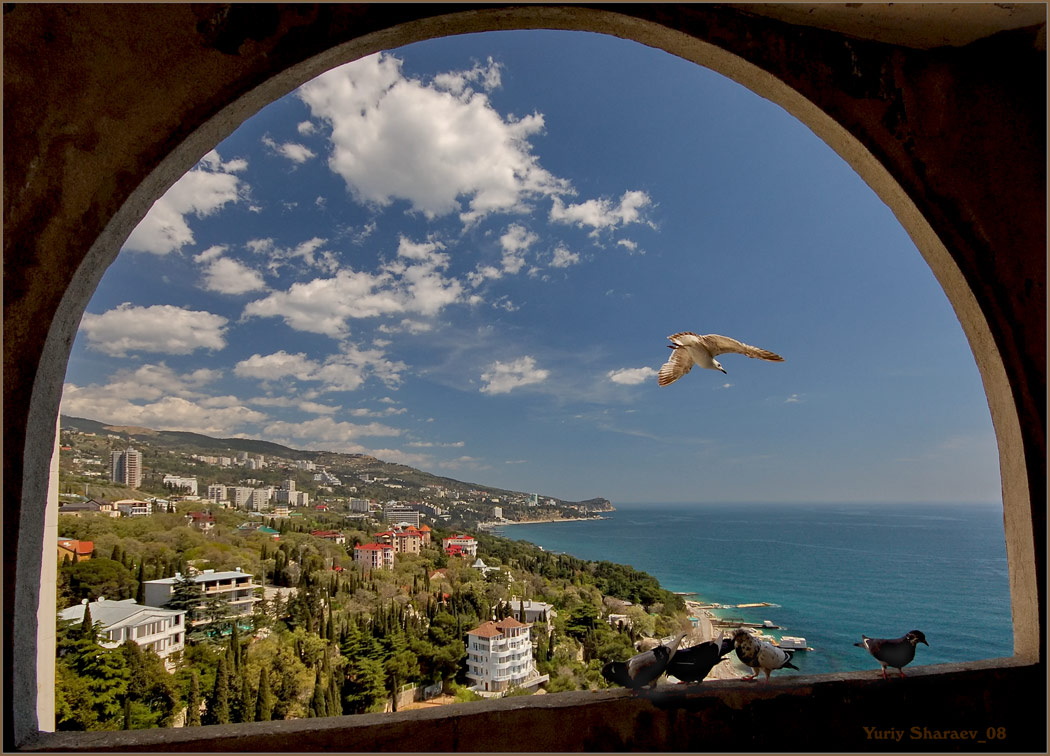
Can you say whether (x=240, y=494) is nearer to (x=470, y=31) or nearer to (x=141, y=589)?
(x=141, y=589)

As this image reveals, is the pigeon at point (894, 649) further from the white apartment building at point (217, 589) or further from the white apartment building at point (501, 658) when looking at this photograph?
the white apartment building at point (217, 589)

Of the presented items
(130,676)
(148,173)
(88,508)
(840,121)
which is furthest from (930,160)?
(88,508)

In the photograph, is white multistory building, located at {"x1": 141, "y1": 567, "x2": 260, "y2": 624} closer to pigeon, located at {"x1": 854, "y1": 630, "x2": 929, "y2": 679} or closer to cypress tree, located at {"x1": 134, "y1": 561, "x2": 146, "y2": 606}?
cypress tree, located at {"x1": 134, "y1": 561, "x2": 146, "y2": 606}

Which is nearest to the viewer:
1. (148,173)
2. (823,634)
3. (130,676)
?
(148,173)

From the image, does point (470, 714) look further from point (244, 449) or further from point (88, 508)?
point (244, 449)

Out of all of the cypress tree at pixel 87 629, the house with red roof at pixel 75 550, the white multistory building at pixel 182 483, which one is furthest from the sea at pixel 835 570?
the white multistory building at pixel 182 483

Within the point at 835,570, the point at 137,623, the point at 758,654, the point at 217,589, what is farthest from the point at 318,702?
the point at 835,570

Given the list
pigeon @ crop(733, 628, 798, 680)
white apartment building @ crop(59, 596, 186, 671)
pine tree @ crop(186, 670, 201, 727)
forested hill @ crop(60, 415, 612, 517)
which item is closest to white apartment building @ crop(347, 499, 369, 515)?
forested hill @ crop(60, 415, 612, 517)
